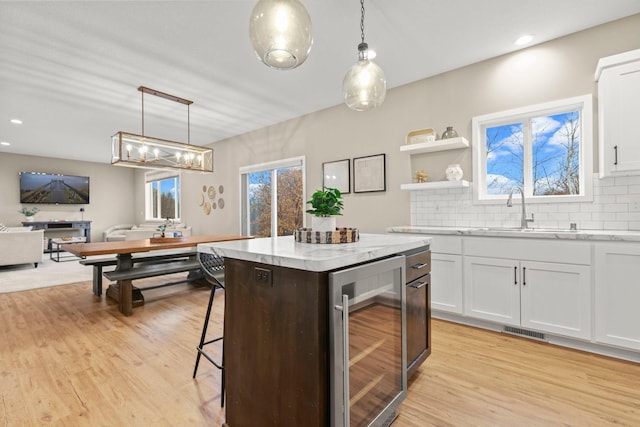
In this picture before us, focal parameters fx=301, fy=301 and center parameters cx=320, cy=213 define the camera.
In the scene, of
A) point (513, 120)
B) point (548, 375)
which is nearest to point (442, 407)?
point (548, 375)

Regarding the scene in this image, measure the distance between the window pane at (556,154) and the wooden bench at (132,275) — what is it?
12.9ft

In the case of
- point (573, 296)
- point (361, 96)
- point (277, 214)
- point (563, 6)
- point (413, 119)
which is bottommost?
point (573, 296)

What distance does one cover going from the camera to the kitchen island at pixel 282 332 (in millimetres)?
1144

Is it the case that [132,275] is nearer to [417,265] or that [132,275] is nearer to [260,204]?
[260,204]

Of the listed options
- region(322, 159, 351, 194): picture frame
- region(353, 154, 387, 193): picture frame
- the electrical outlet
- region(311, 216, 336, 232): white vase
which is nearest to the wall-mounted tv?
region(322, 159, 351, 194): picture frame

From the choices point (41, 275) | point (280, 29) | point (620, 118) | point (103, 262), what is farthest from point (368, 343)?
point (41, 275)

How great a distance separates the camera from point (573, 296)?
2.34 meters

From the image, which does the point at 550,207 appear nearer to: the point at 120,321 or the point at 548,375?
the point at 548,375

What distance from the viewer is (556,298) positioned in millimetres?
2412

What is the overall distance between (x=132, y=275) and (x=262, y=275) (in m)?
2.94

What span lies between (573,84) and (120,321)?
4982mm

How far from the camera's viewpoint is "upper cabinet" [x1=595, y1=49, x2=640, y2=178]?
234 centimetres

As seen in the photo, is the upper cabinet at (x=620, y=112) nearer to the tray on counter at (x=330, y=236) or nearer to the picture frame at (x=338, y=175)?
the tray on counter at (x=330, y=236)

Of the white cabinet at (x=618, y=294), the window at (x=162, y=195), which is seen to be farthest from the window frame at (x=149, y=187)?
the white cabinet at (x=618, y=294)
